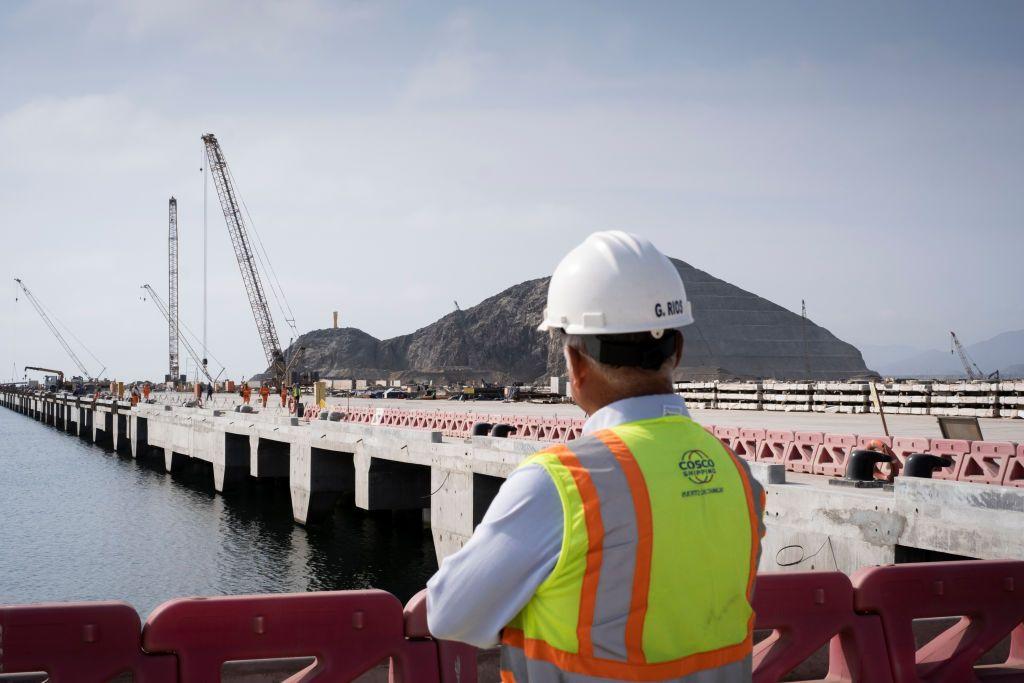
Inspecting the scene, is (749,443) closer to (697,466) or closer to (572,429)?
(572,429)

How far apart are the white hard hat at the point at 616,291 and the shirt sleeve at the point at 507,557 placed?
59 cm

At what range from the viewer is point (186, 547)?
3694 centimetres

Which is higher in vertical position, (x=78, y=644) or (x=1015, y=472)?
(x=78, y=644)

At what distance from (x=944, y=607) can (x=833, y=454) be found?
1336cm

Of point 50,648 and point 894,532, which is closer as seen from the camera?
point 50,648

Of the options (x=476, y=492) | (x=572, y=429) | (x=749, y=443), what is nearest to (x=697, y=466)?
(x=749, y=443)

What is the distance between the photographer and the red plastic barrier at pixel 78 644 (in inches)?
196

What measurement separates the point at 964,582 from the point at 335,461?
3458 cm

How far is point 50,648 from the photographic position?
505 cm

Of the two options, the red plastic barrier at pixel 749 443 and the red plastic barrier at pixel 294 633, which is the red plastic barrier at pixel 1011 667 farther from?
the red plastic barrier at pixel 749 443

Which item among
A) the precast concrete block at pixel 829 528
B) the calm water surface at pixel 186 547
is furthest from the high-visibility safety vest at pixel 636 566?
the calm water surface at pixel 186 547

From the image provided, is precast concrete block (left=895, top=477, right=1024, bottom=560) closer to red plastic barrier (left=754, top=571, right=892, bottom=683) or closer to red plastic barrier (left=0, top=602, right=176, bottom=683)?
red plastic barrier (left=754, top=571, right=892, bottom=683)

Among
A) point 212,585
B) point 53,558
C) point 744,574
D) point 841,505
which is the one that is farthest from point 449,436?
point 744,574

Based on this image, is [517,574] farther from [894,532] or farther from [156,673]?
[894,532]
